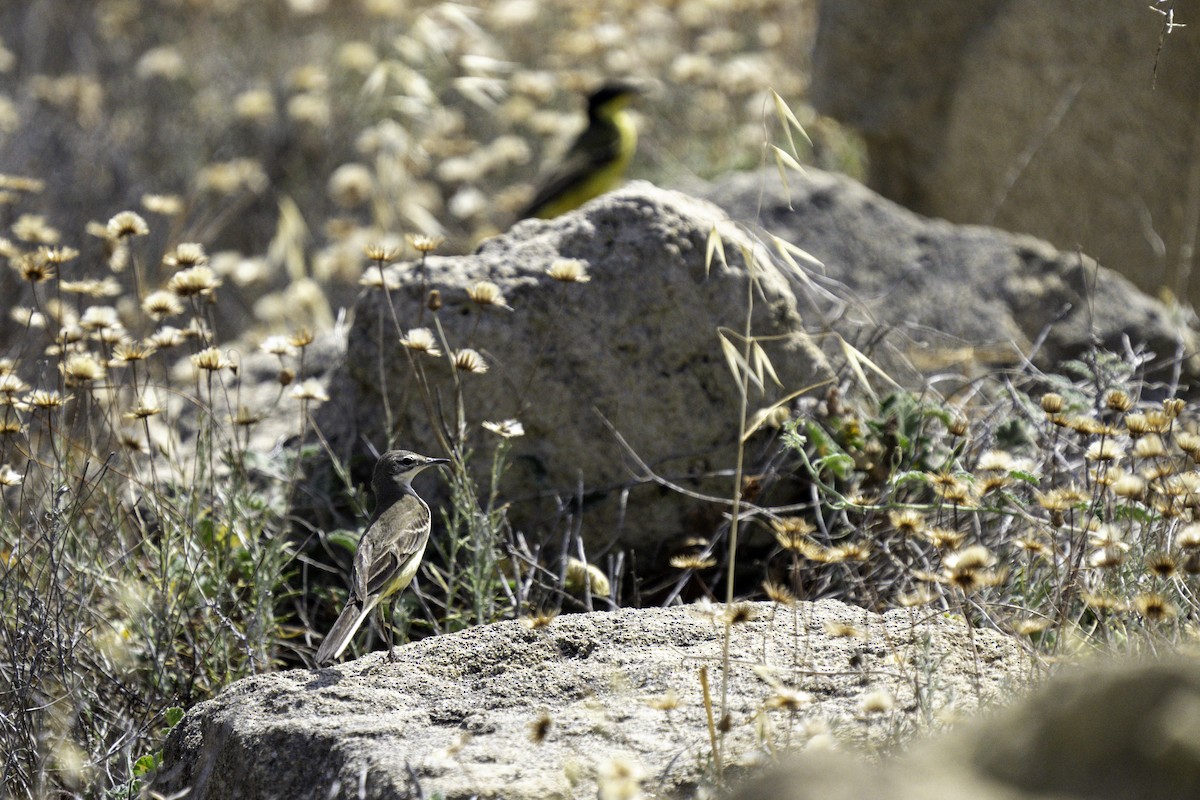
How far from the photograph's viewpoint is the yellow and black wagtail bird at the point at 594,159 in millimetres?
7742

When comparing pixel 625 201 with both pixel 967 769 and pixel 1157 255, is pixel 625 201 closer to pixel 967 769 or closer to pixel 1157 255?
pixel 967 769

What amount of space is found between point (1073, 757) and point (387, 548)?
2.19m

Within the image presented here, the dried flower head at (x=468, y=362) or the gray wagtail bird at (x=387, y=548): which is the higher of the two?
the dried flower head at (x=468, y=362)

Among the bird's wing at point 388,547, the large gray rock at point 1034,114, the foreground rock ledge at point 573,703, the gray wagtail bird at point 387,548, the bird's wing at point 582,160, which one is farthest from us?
the bird's wing at point 582,160

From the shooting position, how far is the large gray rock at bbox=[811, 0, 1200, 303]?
645 cm

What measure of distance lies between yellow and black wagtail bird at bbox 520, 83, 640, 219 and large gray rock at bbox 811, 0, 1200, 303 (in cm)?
135

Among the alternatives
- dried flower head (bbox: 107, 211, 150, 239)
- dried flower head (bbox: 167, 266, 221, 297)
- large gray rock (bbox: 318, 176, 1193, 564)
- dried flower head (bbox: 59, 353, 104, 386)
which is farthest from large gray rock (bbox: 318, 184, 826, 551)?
dried flower head (bbox: 59, 353, 104, 386)

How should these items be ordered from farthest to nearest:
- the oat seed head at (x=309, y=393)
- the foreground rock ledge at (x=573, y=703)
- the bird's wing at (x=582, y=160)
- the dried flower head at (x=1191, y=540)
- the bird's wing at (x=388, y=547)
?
the bird's wing at (x=582, y=160) → the oat seed head at (x=309, y=393) → the bird's wing at (x=388, y=547) → the dried flower head at (x=1191, y=540) → the foreground rock ledge at (x=573, y=703)

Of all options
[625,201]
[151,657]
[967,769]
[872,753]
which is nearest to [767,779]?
[967,769]

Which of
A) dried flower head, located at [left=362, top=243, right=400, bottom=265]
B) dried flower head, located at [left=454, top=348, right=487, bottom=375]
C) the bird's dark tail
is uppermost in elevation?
dried flower head, located at [left=362, top=243, right=400, bottom=265]

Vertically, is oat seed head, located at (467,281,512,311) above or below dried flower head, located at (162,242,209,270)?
above

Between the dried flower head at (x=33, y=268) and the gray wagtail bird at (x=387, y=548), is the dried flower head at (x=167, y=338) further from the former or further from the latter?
the gray wagtail bird at (x=387, y=548)

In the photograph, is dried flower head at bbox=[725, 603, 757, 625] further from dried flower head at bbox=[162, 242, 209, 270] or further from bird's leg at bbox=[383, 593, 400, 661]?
dried flower head at bbox=[162, 242, 209, 270]

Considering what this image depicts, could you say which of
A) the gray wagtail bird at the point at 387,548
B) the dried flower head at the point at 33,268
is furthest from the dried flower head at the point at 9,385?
the gray wagtail bird at the point at 387,548
